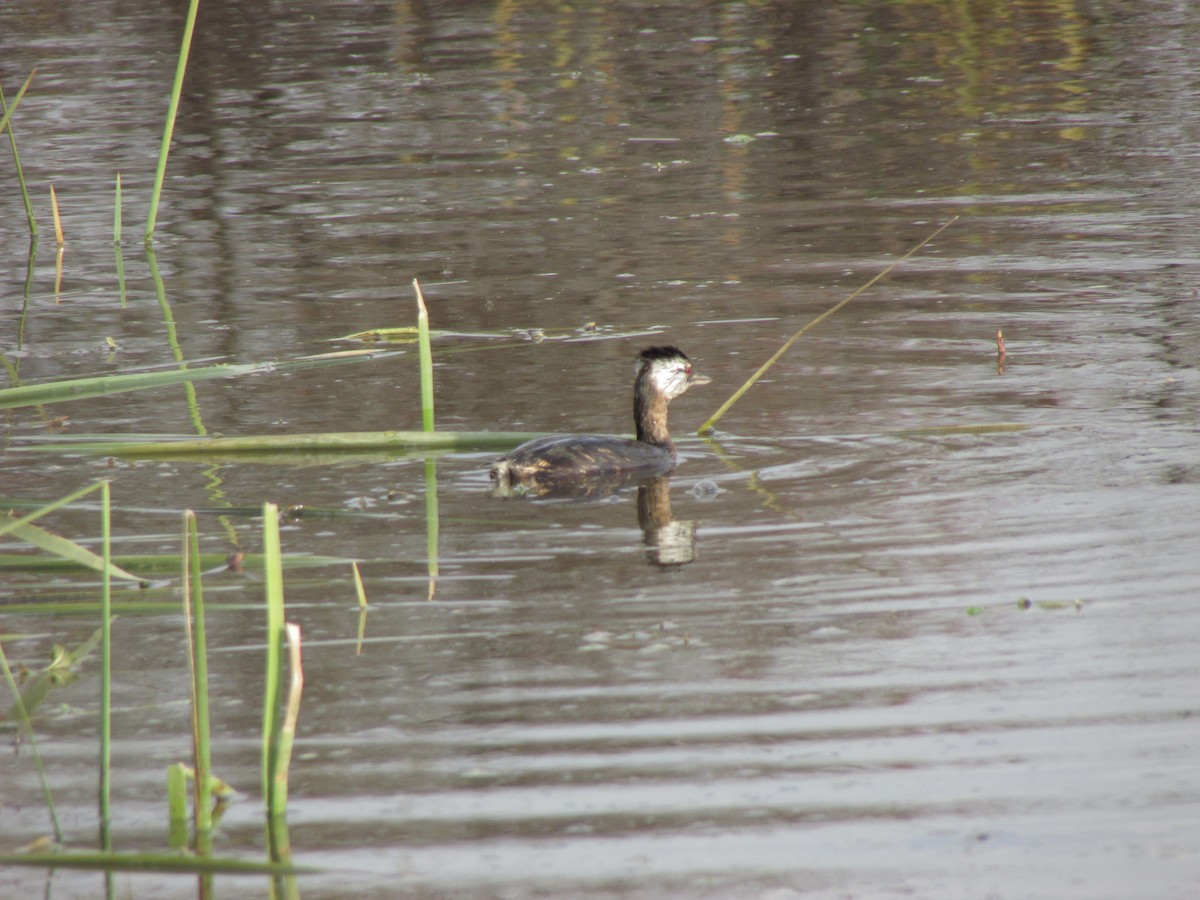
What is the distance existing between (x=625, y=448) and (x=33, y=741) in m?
3.58

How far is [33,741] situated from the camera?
5609mm

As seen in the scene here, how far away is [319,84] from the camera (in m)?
22.4

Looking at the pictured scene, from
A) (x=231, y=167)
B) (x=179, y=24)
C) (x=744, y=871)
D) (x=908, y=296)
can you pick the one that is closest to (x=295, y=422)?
(x=908, y=296)

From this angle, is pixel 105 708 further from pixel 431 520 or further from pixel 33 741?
pixel 431 520

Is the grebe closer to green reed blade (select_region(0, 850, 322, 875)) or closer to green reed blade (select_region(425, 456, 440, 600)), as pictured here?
green reed blade (select_region(425, 456, 440, 600))

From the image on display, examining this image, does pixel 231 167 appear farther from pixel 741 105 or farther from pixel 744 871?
pixel 744 871

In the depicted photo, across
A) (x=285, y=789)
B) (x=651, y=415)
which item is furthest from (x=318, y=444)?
(x=285, y=789)

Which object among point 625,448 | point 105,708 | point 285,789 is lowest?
point 625,448

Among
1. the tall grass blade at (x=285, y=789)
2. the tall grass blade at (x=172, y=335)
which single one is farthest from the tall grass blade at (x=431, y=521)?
the tall grass blade at (x=285, y=789)

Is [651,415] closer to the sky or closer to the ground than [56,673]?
closer to the ground

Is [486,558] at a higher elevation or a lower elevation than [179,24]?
higher

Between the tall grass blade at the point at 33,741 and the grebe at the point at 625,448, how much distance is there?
2.63m

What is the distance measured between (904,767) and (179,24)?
24139mm

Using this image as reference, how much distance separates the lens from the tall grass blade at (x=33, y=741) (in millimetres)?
4967
